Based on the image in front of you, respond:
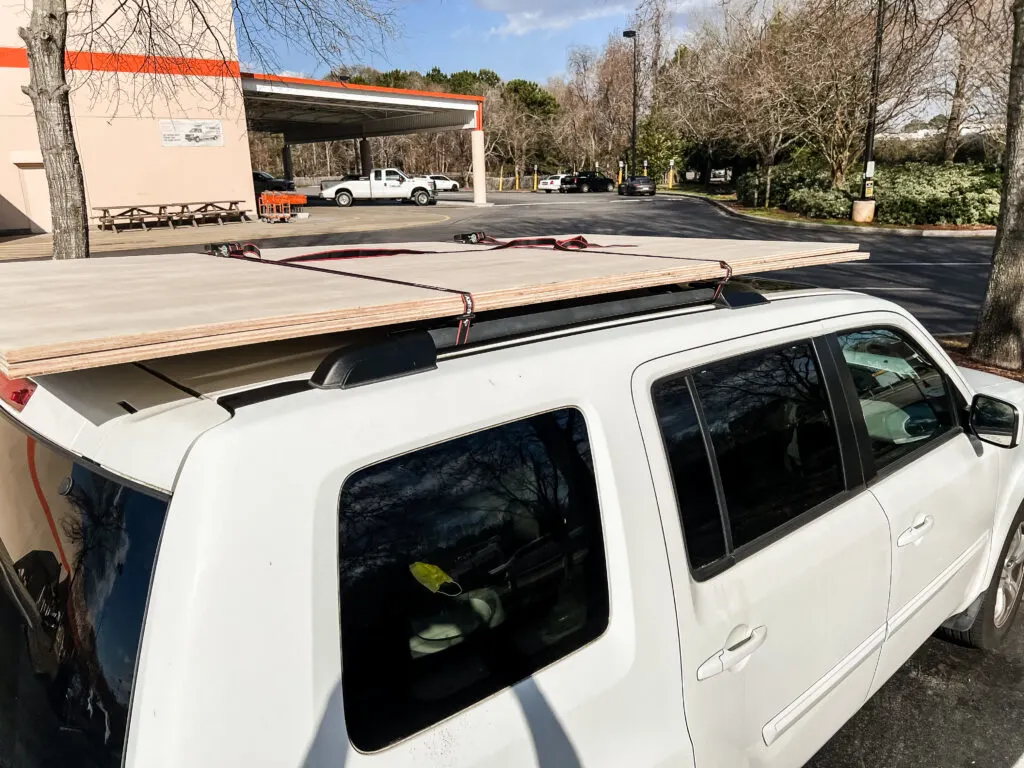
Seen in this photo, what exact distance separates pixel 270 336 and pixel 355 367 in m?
0.16

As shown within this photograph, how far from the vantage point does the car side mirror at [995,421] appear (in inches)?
103

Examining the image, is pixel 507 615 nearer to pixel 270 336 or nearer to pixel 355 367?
pixel 355 367

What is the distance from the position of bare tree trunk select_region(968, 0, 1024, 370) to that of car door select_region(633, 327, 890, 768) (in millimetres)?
6303

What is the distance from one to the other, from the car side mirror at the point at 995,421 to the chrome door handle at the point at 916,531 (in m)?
0.48

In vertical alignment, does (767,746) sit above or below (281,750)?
below

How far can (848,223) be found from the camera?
918 inches

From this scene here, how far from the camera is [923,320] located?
9.73 metres

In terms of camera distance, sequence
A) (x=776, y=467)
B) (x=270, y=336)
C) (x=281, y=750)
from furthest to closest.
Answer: (x=776, y=467)
(x=270, y=336)
(x=281, y=750)

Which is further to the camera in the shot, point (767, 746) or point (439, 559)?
point (767, 746)

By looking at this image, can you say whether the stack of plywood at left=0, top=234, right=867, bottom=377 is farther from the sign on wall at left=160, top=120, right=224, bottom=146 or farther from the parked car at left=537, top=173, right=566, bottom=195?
the parked car at left=537, top=173, right=566, bottom=195

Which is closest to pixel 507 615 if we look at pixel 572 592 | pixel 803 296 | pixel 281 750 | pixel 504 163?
pixel 572 592

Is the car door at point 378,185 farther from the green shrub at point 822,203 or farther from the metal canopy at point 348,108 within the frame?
the green shrub at point 822,203

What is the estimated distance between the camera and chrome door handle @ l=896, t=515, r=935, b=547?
7.66ft

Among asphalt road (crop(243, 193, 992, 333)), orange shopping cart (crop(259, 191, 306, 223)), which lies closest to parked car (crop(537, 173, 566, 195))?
asphalt road (crop(243, 193, 992, 333))
